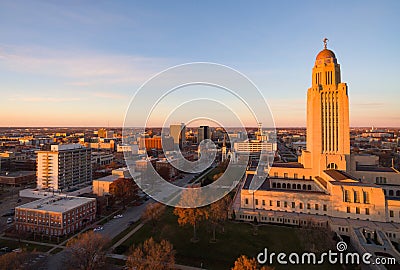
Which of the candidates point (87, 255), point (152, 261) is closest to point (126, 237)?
point (87, 255)

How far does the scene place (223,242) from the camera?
16297mm

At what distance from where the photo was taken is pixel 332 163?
2392 centimetres

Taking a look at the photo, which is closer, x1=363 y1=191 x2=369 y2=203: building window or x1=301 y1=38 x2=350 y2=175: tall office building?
x1=363 y1=191 x2=369 y2=203: building window

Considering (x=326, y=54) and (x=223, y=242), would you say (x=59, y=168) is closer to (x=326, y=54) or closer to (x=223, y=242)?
(x=223, y=242)

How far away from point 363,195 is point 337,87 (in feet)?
35.7

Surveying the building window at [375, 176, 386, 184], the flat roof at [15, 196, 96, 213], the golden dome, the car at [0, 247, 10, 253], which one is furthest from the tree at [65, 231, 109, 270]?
the golden dome

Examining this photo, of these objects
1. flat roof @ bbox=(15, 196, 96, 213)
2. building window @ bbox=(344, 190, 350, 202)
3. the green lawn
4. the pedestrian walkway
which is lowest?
the pedestrian walkway

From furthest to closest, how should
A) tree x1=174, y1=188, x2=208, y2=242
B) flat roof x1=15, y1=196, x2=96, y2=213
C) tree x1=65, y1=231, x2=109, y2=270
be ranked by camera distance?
1. flat roof x1=15, y1=196, x2=96, y2=213
2. tree x1=174, y1=188, x2=208, y2=242
3. tree x1=65, y1=231, x2=109, y2=270

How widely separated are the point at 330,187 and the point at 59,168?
2899 centimetres

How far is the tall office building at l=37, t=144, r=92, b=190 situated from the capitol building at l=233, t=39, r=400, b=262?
21256 mm

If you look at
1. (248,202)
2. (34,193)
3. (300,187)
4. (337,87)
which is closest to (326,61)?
(337,87)

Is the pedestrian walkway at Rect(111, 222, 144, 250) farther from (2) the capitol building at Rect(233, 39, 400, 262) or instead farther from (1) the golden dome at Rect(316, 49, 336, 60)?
(1) the golden dome at Rect(316, 49, 336, 60)

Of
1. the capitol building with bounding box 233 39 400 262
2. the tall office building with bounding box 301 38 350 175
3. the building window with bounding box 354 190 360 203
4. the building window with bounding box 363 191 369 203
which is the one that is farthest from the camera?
the tall office building with bounding box 301 38 350 175

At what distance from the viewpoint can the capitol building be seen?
714 inches
